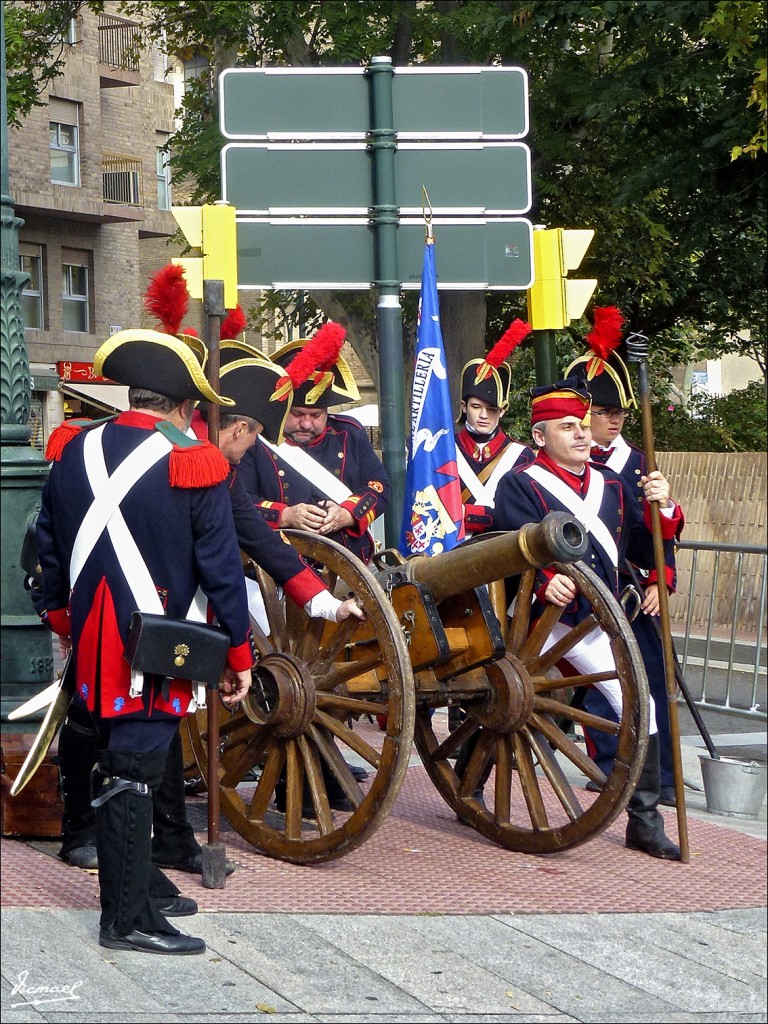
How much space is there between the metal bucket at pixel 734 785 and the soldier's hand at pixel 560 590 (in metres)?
0.71

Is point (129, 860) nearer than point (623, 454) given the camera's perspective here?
Yes

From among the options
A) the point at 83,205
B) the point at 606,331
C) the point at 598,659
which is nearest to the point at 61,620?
the point at 598,659

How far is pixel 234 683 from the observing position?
4719 millimetres

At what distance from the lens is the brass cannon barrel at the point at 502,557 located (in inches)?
191

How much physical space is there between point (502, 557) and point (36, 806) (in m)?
1.89

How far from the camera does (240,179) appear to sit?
Result: 6.80 m

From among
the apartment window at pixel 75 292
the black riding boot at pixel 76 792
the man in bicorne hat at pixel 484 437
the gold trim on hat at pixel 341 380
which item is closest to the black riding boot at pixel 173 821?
the black riding boot at pixel 76 792

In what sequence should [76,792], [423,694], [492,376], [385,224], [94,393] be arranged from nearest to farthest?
[76,792] → [423,694] → [385,224] → [492,376] → [94,393]

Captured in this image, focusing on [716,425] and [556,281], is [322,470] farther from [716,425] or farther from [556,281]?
[716,425]

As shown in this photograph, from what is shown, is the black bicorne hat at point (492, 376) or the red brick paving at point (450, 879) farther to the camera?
the black bicorne hat at point (492, 376)

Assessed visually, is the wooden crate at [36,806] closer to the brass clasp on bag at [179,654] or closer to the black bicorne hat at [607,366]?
the brass clasp on bag at [179,654]

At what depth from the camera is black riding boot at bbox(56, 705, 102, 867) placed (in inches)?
204

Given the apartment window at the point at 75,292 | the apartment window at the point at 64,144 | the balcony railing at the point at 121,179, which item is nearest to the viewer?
the apartment window at the point at 64,144

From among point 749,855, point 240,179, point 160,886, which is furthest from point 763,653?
point 240,179
